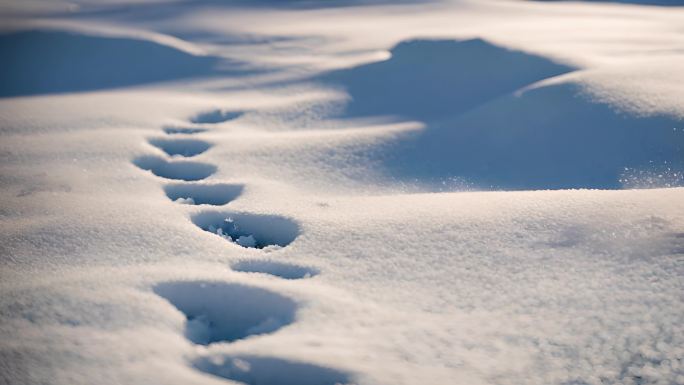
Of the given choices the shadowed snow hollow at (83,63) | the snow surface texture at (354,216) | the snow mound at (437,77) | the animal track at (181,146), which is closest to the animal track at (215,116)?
the snow surface texture at (354,216)

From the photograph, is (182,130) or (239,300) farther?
(182,130)

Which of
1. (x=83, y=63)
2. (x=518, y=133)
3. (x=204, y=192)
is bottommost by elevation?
(x=204, y=192)

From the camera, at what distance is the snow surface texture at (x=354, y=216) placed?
1865 mm

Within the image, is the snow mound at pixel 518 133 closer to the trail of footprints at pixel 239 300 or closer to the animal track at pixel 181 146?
the trail of footprints at pixel 239 300

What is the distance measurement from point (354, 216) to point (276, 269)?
21.5 inches

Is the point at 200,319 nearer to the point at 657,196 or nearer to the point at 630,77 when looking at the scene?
the point at 657,196

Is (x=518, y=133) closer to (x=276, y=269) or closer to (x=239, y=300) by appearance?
(x=276, y=269)

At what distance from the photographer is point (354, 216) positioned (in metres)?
2.79

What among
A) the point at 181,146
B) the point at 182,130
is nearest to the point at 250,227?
the point at 181,146

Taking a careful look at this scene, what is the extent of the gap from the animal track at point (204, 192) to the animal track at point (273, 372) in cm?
136

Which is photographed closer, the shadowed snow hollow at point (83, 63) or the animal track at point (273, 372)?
the animal track at point (273, 372)

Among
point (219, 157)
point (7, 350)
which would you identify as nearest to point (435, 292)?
point (7, 350)

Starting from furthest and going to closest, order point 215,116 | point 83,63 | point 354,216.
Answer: point 83,63
point 215,116
point 354,216

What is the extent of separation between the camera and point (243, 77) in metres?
5.59
